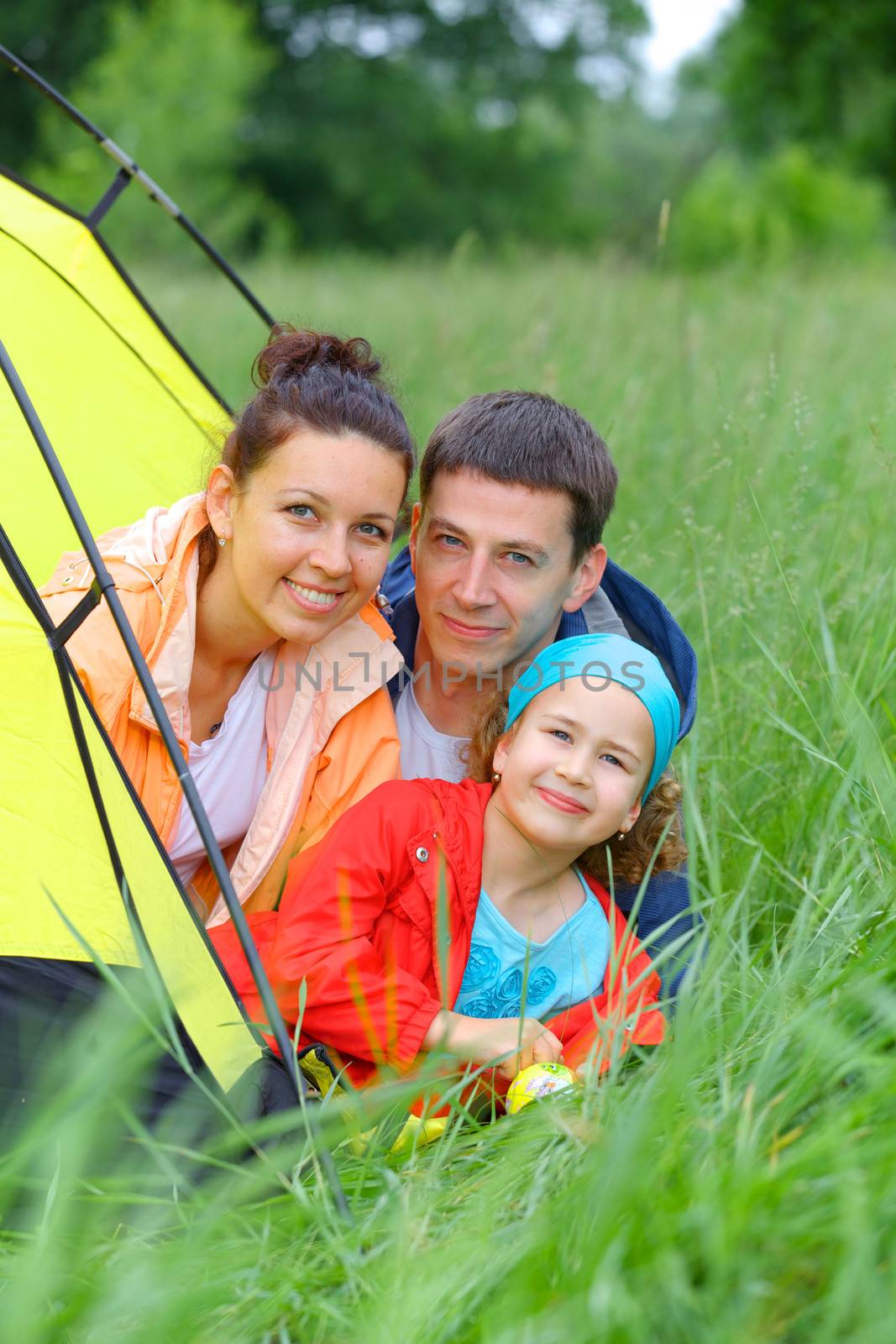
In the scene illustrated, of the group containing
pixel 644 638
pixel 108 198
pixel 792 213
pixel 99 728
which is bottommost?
pixel 99 728

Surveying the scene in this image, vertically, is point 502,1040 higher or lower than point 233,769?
lower

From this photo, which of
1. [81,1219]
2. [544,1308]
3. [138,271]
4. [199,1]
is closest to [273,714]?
[81,1219]

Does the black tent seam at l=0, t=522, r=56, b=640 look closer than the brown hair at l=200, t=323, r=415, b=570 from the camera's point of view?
Yes

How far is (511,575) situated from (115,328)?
3.55ft

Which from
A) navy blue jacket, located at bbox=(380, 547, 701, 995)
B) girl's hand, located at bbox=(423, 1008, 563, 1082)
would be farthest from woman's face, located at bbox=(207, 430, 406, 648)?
girl's hand, located at bbox=(423, 1008, 563, 1082)

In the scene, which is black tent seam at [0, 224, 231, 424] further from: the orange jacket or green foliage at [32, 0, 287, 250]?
green foliage at [32, 0, 287, 250]

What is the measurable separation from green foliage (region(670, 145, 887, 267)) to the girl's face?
39.8ft

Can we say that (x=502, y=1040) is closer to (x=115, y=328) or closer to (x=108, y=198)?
(x=115, y=328)

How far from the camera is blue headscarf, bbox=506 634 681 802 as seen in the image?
6.10 feet

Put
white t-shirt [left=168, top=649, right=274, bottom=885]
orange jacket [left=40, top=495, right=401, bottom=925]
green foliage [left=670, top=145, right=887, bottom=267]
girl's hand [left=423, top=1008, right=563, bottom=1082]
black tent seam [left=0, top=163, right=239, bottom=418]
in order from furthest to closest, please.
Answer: green foliage [left=670, top=145, right=887, bottom=267]
black tent seam [left=0, top=163, right=239, bottom=418]
white t-shirt [left=168, top=649, right=274, bottom=885]
orange jacket [left=40, top=495, right=401, bottom=925]
girl's hand [left=423, top=1008, right=563, bottom=1082]

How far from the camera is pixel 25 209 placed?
2469mm

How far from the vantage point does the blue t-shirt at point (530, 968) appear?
73.1 inches

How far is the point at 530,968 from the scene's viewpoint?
1.89 metres

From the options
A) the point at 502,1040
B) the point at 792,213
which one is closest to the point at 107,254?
the point at 502,1040
